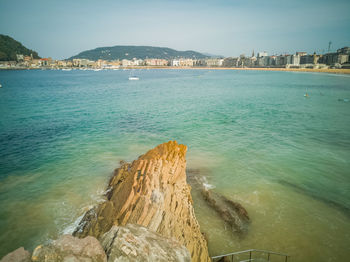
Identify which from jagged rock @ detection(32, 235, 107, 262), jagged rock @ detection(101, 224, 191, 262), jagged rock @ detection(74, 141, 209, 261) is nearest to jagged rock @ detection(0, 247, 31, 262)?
jagged rock @ detection(32, 235, 107, 262)

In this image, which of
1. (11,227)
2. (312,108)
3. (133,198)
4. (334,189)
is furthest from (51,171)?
(312,108)

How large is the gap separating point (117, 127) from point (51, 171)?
923 centimetres

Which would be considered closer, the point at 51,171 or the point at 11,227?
the point at 11,227

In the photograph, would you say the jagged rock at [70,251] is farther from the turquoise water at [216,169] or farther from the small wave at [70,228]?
the small wave at [70,228]

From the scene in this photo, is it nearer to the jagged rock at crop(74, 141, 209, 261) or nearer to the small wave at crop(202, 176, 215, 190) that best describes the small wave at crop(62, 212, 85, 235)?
the jagged rock at crop(74, 141, 209, 261)

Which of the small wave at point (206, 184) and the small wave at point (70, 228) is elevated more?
the small wave at point (206, 184)

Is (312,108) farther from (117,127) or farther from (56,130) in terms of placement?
(56,130)

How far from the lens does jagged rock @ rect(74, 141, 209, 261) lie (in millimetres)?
5320

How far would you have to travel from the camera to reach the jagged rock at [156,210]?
5320 mm

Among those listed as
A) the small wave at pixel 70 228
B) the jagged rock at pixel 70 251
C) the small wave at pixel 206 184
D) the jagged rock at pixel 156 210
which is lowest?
the small wave at pixel 70 228

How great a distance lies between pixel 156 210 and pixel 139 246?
3.00 metres

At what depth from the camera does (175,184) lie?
7.30 m

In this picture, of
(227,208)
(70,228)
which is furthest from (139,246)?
(227,208)

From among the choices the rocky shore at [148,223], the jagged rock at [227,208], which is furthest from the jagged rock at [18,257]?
the jagged rock at [227,208]
